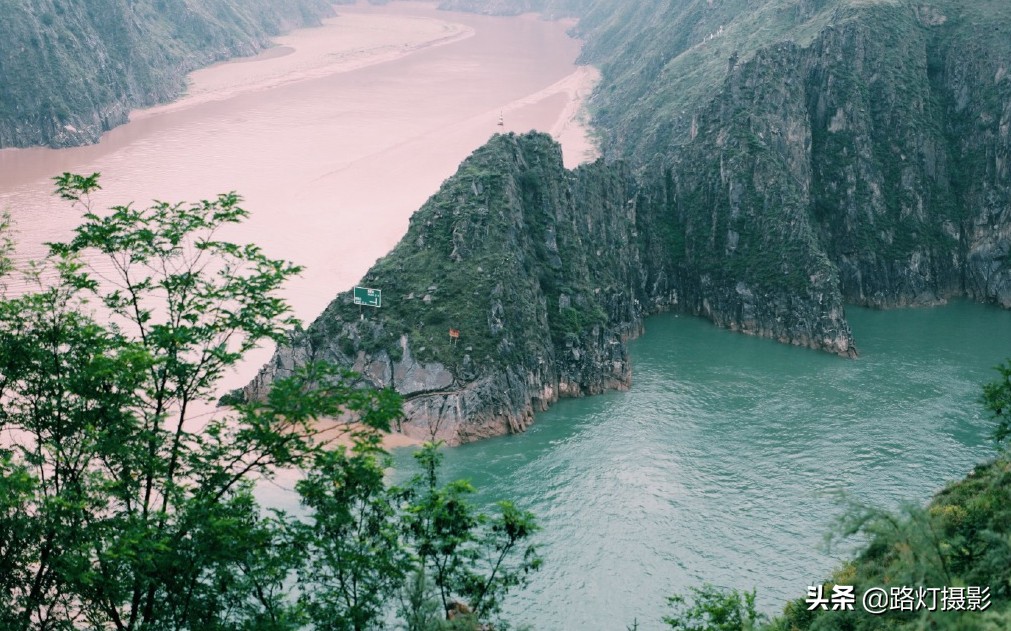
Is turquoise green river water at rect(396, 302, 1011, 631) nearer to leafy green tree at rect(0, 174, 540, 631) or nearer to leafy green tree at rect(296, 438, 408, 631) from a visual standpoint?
leafy green tree at rect(296, 438, 408, 631)

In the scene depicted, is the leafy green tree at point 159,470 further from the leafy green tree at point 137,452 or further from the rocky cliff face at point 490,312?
the rocky cliff face at point 490,312

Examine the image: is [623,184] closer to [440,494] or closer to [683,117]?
[683,117]

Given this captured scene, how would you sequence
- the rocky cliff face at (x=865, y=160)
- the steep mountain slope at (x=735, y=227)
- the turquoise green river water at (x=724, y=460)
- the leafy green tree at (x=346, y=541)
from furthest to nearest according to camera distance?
the rocky cliff face at (x=865, y=160)
the steep mountain slope at (x=735, y=227)
the turquoise green river water at (x=724, y=460)
the leafy green tree at (x=346, y=541)

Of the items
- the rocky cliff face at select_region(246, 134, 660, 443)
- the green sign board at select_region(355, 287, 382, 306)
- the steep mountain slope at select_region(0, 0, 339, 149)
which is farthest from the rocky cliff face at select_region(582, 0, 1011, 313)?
the steep mountain slope at select_region(0, 0, 339, 149)

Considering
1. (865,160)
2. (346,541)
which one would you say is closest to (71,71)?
(865,160)

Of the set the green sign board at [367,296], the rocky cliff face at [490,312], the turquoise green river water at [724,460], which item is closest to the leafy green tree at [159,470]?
the turquoise green river water at [724,460]

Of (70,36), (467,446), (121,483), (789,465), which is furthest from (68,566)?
(70,36)

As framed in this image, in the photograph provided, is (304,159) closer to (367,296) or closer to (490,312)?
(367,296)
